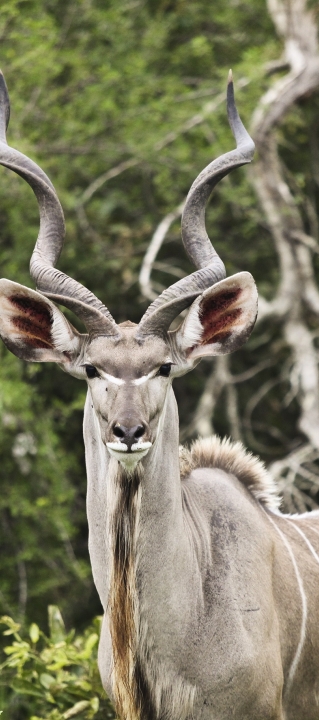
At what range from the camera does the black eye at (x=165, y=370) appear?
2992 mm

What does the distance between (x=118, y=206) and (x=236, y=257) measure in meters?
1.09

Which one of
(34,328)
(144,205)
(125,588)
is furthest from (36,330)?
(144,205)

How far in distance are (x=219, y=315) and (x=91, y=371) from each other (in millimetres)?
491

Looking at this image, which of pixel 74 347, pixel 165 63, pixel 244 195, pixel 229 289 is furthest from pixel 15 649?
pixel 165 63

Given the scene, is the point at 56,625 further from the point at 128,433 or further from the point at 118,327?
the point at 128,433

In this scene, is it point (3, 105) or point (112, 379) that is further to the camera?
point (3, 105)

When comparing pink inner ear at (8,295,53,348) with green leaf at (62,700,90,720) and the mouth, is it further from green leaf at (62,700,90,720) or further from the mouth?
green leaf at (62,700,90,720)

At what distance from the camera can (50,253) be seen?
3.32m

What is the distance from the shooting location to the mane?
367 cm

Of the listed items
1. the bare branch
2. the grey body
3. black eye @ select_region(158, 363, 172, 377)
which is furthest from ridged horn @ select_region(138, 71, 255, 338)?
the bare branch

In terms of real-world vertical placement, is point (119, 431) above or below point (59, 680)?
above

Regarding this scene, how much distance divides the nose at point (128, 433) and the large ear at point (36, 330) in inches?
21.1

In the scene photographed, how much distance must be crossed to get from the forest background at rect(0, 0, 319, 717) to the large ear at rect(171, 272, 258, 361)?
289cm

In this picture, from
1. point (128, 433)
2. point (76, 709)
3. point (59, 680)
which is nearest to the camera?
point (128, 433)
